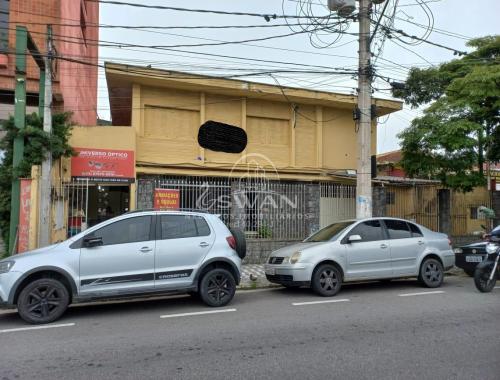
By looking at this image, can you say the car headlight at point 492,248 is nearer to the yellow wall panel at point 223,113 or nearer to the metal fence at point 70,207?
the yellow wall panel at point 223,113

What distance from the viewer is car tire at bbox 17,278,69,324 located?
261 inches

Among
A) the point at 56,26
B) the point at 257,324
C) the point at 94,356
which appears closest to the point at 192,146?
the point at 56,26

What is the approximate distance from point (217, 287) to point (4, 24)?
412 inches

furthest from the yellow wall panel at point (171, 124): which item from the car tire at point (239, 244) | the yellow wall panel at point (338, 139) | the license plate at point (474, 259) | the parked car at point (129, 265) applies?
the license plate at point (474, 259)

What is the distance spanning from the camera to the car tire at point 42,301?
6.62 m

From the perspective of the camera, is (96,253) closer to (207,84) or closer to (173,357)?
(173,357)

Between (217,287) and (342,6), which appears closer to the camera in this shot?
(217,287)

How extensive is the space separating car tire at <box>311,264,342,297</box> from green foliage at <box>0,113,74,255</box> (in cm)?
679

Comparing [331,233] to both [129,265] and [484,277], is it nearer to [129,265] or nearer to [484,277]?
[484,277]

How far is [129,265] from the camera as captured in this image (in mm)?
7219

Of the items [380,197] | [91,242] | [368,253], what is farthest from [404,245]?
[380,197]

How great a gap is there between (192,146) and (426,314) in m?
9.71

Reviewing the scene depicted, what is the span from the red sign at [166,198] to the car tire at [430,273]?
21.7 ft

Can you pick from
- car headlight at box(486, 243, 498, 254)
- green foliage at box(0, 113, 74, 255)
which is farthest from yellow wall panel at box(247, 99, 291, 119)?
car headlight at box(486, 243, 498, 254)
